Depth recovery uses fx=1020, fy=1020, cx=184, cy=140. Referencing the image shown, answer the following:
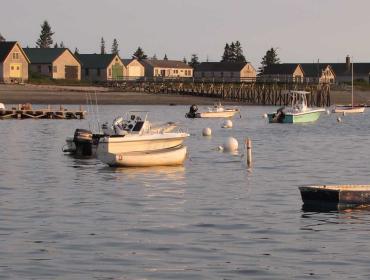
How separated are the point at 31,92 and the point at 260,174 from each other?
102 metres

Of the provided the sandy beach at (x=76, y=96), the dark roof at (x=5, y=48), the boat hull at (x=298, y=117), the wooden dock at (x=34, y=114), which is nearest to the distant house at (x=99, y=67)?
the sandy beach at (x=76, y=96)

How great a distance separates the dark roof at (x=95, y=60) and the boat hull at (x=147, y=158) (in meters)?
143

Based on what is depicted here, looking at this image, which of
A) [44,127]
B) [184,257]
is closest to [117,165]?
[184,257]

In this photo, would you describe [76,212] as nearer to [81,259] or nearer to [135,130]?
[81,259]

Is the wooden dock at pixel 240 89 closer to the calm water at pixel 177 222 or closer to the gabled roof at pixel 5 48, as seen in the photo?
the gabled roof at pixel 5 48

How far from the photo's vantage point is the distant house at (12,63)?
161125 mm

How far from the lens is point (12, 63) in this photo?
163m

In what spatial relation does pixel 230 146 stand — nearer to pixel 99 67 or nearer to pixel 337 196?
pixel 337 196

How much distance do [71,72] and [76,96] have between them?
3377 centimetres

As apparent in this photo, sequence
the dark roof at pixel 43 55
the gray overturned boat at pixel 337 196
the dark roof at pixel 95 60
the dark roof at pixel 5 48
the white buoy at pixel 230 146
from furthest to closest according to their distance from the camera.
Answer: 1. the dark roof at pixel 95 60
2. the dark roof at pixel 43 55
3. the dark roof at pixel 5 48
4. the white buoy at pixel 230 146
5. the gray overturned boat at pixel 337 196

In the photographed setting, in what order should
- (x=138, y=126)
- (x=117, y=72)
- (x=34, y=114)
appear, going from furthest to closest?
(x=117, y=72) < (x=34, y=114) < (x=138, y=126)

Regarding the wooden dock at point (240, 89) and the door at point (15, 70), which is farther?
the wooden dock at point (240, 89)

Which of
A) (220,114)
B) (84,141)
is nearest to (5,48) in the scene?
(220,114)

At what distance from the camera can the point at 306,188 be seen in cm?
3281
